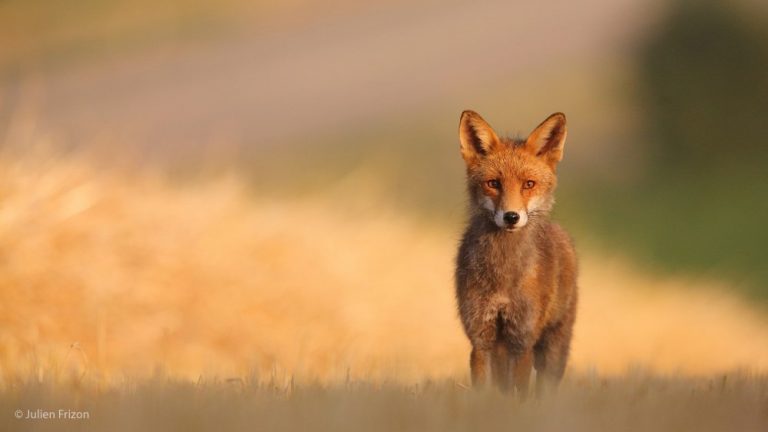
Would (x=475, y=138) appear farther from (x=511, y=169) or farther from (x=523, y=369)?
(x=523, y=369)

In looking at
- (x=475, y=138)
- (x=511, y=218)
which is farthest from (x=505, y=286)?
(x=475, y=138)

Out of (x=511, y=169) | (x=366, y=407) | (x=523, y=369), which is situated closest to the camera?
(x=366, y=407)

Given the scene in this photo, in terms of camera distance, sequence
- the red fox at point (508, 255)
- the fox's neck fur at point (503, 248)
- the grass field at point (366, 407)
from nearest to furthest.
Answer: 1. the grass field at point (366, 407)
2. the red fox at point (508, 255)
3. the fox's neck fur at point (503, 248)

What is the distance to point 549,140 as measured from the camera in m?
5.45

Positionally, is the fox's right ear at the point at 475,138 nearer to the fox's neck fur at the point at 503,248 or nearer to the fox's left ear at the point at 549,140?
the fox's left ear at the point at 549,140

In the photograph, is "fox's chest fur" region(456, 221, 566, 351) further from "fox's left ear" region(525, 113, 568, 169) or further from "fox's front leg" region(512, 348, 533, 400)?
"fox's left ear" region(525, 113, 568, 169)

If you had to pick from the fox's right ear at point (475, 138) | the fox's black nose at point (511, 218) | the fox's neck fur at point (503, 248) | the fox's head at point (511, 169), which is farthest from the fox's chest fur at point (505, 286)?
the fox's right ear at point (475, 138)

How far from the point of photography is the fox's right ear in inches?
209

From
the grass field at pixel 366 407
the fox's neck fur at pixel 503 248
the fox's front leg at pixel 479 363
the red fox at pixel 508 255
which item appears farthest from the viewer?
the fox's neck fur at pixel 503 248

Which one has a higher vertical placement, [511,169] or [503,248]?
[511,169]

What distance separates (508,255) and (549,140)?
650 mm

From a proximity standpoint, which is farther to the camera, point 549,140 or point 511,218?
point 549,140

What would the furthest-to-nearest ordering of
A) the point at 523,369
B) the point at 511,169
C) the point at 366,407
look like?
1. the point at 511,169
2. the point at 523,369
3. the point at 366,407

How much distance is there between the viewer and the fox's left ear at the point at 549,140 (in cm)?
537
